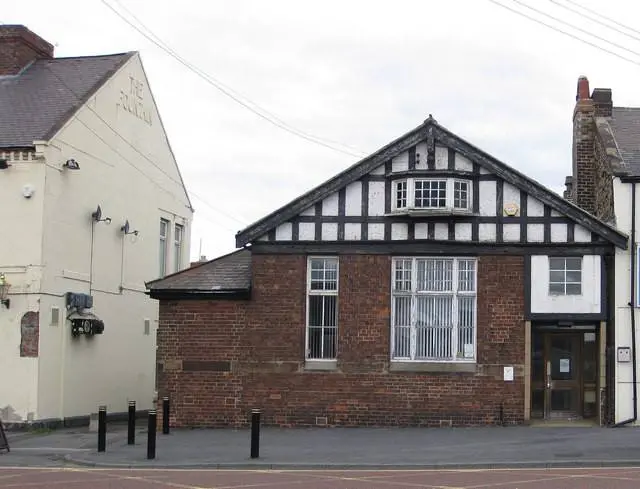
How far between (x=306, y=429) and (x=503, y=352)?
186 inches

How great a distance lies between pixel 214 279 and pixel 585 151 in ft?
34.0

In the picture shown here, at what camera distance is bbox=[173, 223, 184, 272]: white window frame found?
3328 cm

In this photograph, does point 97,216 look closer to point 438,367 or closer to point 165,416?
point 165,416

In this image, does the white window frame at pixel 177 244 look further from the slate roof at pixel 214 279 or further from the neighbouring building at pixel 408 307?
the neighbouring building at pixel 408 307

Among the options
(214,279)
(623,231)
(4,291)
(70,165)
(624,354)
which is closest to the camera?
(624,354)

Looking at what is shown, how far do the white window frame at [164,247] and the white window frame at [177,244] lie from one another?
39cm

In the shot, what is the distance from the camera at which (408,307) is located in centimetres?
2181

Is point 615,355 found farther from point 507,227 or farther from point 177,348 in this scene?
point 177,348

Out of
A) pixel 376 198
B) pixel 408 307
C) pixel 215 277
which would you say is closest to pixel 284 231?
pixel 215 277

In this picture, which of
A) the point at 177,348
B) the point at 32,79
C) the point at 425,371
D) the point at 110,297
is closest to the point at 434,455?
the point at 425,371

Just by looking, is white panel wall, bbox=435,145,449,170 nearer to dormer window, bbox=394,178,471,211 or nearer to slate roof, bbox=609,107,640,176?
dormer window, bbox=394,178,471,211

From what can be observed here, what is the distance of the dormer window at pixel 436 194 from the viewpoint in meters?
21.5

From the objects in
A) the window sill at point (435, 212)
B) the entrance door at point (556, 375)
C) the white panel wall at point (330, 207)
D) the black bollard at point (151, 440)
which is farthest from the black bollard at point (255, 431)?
the entrance door at point (556, 375)

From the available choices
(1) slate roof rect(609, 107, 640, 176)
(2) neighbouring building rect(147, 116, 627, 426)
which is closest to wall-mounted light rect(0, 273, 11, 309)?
(2) neighbouring building rect(147, 116, 627, 426)
